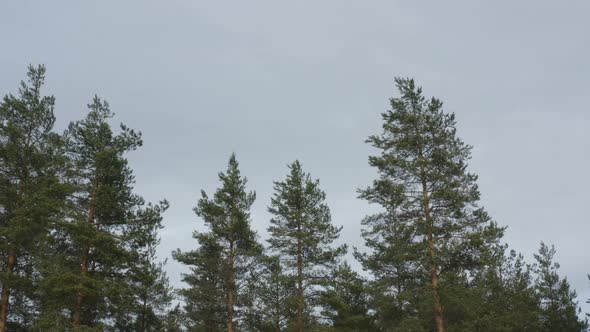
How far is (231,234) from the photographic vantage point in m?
26.7

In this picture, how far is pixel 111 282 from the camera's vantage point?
19609 millimetres

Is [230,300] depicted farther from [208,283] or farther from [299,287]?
[299,287]

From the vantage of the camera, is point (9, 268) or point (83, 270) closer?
point (83, 270)

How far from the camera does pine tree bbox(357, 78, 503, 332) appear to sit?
67.1 feet

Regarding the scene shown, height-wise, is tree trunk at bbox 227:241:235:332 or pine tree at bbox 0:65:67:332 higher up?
pine tree at bbox 0:65:67:332

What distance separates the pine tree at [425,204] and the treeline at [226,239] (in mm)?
59

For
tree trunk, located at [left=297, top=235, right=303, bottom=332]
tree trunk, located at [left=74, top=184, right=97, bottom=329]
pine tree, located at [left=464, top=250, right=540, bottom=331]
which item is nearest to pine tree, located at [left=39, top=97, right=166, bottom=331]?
tree trunk, located at [left=74, top=184, right=97, bottom=329]


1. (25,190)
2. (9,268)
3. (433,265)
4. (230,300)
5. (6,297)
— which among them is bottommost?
(6,297)

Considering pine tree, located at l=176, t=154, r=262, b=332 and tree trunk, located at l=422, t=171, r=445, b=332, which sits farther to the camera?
pine tree, located at l=176, t=154, r=262, b=332

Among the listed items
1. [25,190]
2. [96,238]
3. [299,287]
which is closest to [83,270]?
[96,238]

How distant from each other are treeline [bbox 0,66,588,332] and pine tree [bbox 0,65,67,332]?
0.06 m

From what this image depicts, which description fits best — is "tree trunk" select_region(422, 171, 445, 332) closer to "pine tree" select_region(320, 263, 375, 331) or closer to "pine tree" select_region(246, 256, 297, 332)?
"pine tree" select_region(320, 263, 375, 331)

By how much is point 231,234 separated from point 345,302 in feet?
30.6

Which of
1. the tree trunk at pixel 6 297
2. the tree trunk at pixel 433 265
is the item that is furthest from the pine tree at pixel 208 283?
the tree trunk at pixel 433 265
